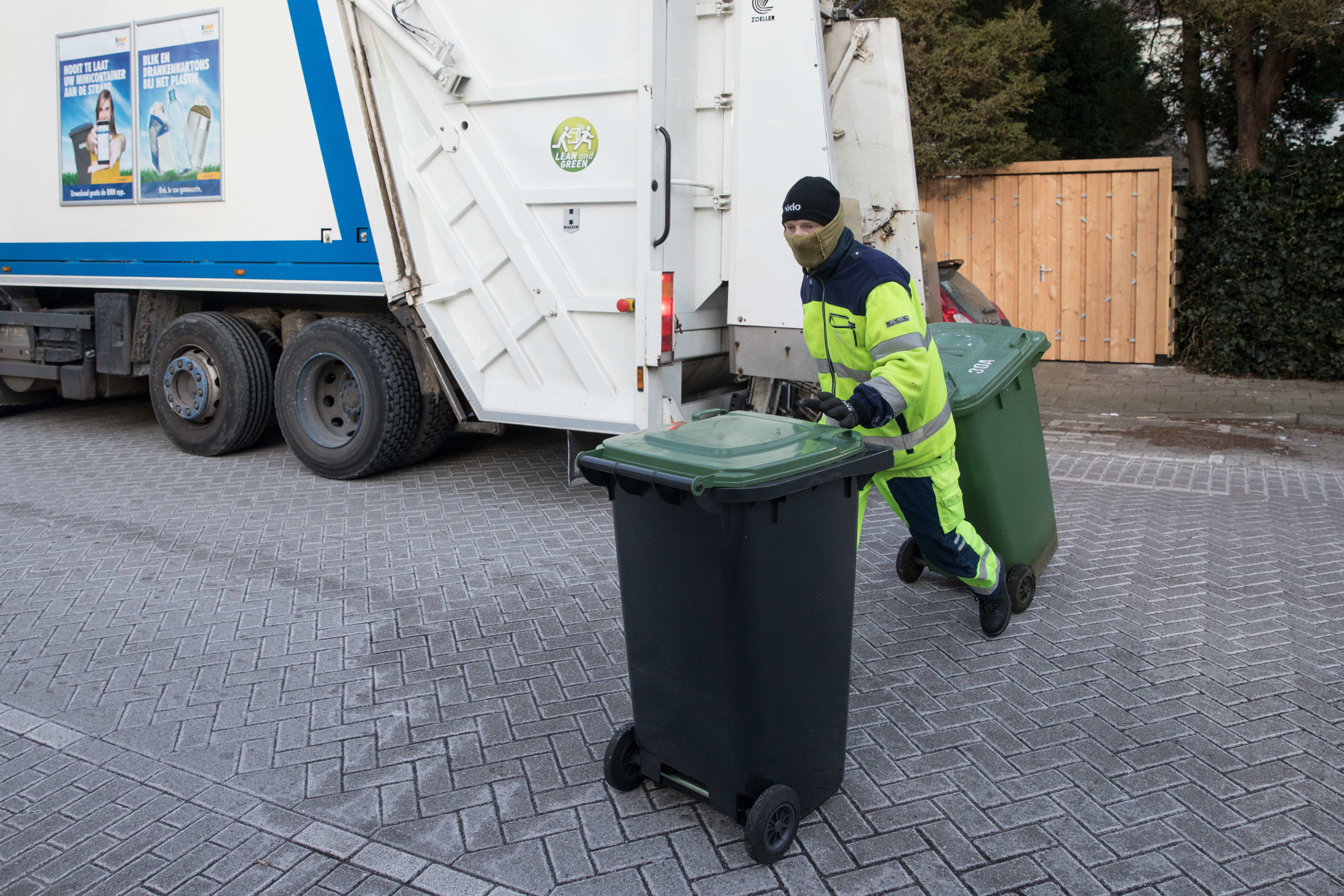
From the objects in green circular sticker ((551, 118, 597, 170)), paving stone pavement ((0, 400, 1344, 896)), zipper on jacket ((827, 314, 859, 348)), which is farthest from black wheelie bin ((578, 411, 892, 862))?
green circular sticker ((551, 118, 597, 170))

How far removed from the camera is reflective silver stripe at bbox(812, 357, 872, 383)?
131 inches

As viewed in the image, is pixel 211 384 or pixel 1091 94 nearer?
pixel 211 384

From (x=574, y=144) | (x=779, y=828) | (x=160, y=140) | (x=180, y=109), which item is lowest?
(x=779, y=828)

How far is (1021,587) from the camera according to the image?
4.06 meters

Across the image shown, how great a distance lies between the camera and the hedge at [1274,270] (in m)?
8.99

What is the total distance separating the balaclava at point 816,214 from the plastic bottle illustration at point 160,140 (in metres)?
5.04

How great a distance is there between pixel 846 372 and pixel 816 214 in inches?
21.7

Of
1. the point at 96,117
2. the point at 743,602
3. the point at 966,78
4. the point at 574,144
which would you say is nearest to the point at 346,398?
the point at 574,144

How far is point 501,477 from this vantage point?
6.41 metres

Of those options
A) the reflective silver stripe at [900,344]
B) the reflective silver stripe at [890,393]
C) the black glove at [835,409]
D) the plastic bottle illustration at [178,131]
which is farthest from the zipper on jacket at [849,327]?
the plastic bottle illustration at [178,131]

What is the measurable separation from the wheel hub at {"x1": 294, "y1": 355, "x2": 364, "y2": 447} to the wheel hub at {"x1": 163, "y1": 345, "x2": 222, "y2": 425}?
79 centimetres

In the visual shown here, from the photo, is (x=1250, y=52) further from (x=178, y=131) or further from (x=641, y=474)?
(x=641, y=474)

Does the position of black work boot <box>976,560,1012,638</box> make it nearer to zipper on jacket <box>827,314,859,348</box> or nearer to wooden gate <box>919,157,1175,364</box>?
zipper on jacket <box>827,314,859,348</box>

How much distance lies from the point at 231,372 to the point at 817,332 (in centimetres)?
463
